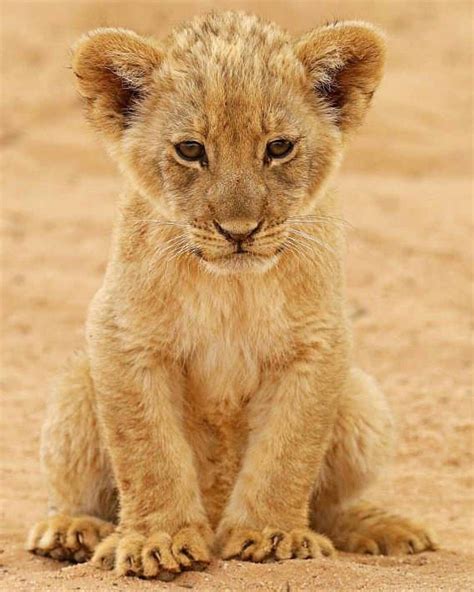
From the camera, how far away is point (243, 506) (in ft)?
17.8

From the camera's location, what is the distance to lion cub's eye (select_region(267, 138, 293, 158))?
16.5 feet

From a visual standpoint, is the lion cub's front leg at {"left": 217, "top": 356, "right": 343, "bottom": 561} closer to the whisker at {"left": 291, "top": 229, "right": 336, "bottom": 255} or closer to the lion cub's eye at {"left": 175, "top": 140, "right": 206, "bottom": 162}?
the whisker at {"left": 291, "top": 229, "right": 336, "bottom": 255}

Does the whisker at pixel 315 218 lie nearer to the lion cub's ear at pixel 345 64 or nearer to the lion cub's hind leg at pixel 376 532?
the lion cub's ear at pixel 345 64

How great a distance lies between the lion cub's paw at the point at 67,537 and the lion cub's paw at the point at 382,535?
1086 millimetres

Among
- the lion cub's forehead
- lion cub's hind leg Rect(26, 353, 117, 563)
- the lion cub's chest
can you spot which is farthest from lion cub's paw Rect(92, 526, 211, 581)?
the lion cub's forehead

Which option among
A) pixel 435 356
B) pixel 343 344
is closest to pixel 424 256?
pixel 435 356

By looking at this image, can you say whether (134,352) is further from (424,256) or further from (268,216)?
(424,256)

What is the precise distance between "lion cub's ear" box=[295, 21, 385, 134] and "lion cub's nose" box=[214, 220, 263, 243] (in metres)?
0.80

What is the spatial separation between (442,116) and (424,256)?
4682 mm

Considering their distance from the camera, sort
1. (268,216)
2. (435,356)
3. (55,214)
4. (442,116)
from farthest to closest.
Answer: (442,116), (55,214), (435,356), (268,216)

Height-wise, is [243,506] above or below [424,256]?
below

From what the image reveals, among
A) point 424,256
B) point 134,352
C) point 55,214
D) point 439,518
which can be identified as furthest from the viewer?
point 55,214

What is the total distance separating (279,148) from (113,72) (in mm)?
788

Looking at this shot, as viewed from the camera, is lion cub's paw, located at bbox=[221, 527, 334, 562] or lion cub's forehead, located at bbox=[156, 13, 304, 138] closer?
lion cub's forehead, located at bbox=[156, 13, 304, 138]
